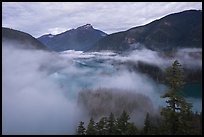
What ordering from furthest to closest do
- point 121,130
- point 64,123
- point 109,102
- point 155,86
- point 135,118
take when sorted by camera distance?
point 155,86
point 64,123
point 109,102
point 135,118
point 121,130

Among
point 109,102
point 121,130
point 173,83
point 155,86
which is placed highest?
point 155,86

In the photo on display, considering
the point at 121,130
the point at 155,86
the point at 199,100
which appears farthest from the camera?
the point at 155,86

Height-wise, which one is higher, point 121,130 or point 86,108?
point 86,108

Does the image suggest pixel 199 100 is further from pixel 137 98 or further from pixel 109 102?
pixel 109 102

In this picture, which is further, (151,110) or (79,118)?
(79,118)

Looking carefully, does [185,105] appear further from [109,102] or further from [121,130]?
[109,102]

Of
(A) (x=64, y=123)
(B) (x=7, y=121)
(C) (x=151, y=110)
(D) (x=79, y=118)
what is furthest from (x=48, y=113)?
(C) (x=151, y=110)
